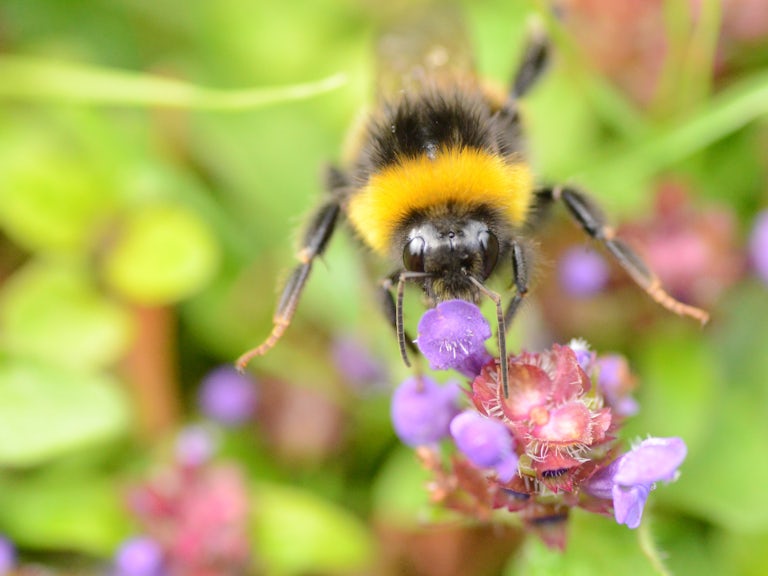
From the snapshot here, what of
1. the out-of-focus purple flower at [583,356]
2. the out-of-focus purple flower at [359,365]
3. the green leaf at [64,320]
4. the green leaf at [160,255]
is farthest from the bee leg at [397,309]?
the green leaf at [64,320]

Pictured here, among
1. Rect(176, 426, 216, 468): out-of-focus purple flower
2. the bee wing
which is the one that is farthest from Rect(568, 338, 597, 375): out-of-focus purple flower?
Rect(176, 426, 216, 468): out-of-focus purple flower

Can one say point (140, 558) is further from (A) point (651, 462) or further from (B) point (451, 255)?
(A) point (651, 462)

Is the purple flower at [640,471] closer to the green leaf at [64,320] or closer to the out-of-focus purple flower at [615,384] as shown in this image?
the out-of-focus purple flower at [615,384]

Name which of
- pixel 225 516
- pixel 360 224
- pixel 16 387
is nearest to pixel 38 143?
pixel 16 387

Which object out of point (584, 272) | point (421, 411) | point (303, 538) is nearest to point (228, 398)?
point (303, 538)

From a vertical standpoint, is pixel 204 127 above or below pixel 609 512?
above

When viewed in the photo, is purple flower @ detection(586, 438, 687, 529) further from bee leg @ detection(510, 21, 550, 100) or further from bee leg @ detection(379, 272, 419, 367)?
bee leg @ detection(510, 21, 550, 100)

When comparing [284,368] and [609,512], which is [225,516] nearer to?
[284,368]
